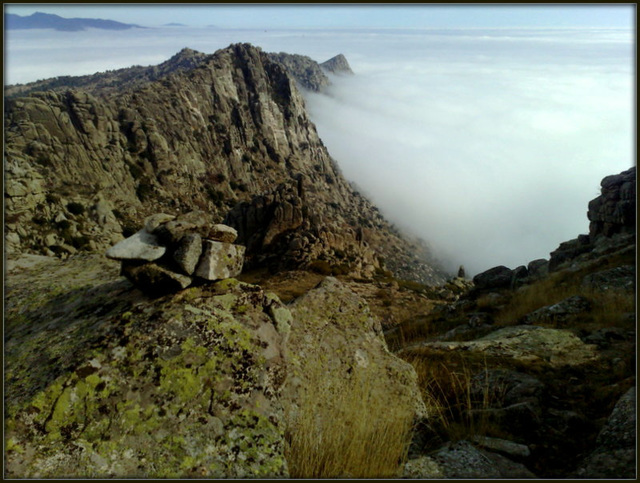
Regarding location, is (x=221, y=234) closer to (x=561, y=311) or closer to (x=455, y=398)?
(x=455, y=398)

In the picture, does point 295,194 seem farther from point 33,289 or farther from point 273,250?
point 33,289

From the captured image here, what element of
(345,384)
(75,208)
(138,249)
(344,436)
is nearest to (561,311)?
(345,384)

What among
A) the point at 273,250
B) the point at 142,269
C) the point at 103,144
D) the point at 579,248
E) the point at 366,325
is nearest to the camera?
the point at 142,269

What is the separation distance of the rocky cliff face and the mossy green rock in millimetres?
41362

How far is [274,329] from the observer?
6.80 m

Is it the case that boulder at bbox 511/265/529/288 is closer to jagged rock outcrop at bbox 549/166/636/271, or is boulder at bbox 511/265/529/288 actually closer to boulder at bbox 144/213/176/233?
jagged rock outcrop at bbox 549/166/636/271

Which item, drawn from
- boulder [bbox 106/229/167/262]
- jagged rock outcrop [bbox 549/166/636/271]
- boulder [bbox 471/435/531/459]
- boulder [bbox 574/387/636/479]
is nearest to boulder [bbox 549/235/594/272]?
jagged rock outcrop [bbox 549/166/636/271]

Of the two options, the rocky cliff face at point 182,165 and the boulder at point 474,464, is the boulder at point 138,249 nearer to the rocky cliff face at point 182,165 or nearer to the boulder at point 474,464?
the boulder at point 474,464

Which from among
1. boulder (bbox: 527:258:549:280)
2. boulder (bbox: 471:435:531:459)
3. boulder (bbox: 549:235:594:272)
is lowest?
boulder (bbox: 527:258:549:280)

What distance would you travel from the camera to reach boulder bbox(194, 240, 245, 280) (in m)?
6.82

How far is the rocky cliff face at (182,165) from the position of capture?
2234 inches

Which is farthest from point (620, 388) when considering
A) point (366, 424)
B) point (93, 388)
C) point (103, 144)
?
point (103, 144)

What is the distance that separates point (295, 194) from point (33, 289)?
53.9 meters

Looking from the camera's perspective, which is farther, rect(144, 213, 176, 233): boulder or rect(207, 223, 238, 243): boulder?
rect(207, 223, 238, 243): boulder
